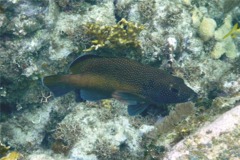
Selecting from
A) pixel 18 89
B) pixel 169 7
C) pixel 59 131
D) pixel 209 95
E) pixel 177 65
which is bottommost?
pixel 59 131

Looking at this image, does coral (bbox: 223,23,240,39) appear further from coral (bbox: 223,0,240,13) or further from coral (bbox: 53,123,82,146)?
coral (bbox: 53,123,82,146)

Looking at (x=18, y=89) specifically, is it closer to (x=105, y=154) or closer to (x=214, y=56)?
(x=105, y=154)

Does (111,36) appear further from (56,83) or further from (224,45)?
(224,45)

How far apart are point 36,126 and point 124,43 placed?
2.33 metres

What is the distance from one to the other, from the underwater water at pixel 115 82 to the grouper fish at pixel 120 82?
0.01m

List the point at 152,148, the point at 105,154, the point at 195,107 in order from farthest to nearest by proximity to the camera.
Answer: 1. the point at 105,154
2. the point at 195,107
3. the point at 152,148

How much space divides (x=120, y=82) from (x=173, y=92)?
737 millimetres

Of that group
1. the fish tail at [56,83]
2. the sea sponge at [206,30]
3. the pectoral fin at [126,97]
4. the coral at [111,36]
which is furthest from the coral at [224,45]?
the fish tail at [56,83]

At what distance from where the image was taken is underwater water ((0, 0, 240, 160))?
4.14 metres

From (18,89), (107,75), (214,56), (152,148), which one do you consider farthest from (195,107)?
(18,89)

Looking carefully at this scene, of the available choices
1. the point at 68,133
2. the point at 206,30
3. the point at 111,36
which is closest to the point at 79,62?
the point at 111,36

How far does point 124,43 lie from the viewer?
5176mm

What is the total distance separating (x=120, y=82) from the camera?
4188 mm

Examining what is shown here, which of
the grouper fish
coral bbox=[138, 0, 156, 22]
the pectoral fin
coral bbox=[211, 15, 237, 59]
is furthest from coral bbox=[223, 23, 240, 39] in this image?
the pectoral fin
